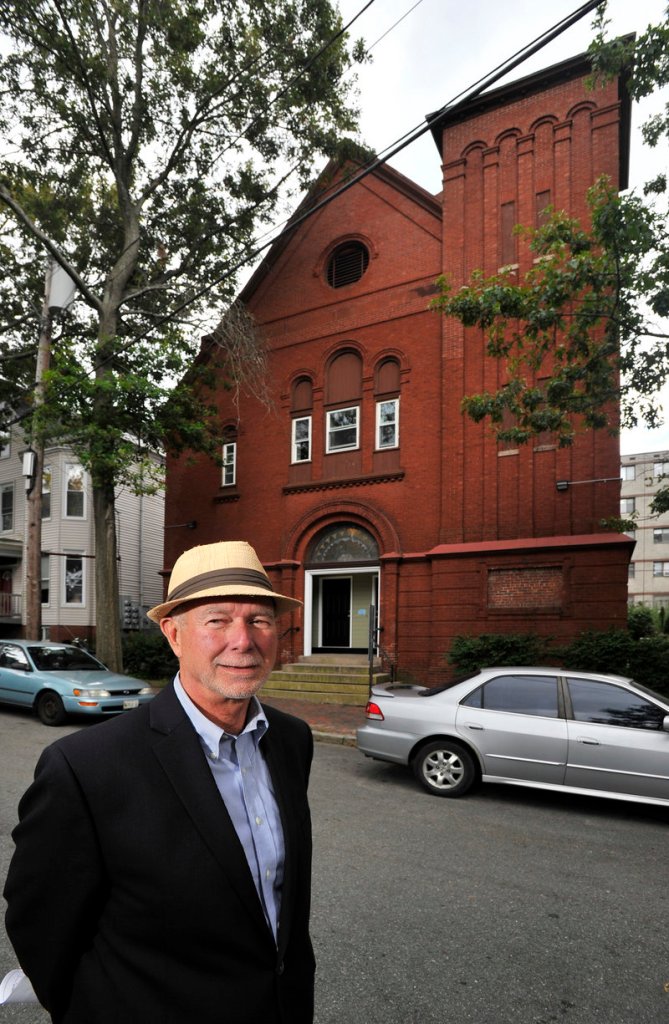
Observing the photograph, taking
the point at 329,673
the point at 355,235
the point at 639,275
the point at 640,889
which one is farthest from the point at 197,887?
the point at 355,235

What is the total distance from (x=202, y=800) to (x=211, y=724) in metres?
0.22

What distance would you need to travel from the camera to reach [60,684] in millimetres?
10680

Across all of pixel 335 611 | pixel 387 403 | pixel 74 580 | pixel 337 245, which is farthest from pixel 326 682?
pixel 74 580

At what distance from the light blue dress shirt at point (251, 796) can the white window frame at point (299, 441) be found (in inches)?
628

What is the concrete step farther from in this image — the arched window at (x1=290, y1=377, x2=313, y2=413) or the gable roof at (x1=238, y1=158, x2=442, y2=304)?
the gable roof at (x1=238, y1=158, x2=442, y2=304)

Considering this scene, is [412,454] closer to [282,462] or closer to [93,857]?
[282,462]

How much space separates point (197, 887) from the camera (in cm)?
150

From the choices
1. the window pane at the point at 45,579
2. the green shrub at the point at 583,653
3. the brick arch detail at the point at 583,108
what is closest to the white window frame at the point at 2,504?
the window pane at the point at 45,579

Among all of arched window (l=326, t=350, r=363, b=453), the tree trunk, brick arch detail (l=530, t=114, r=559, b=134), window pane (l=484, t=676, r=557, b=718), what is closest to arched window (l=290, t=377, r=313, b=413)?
arched window (l=326, t=350, r=363, b=453)

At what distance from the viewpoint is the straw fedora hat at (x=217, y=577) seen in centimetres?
181

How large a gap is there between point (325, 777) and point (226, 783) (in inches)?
259

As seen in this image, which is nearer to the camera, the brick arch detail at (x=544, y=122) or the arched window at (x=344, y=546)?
the brick arch detail at (x=544, y=122)

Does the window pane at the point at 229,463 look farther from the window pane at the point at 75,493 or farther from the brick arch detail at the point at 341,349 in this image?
the window pane at the point at 75,493

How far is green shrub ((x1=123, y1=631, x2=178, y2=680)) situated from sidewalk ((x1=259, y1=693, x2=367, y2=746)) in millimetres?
4032
